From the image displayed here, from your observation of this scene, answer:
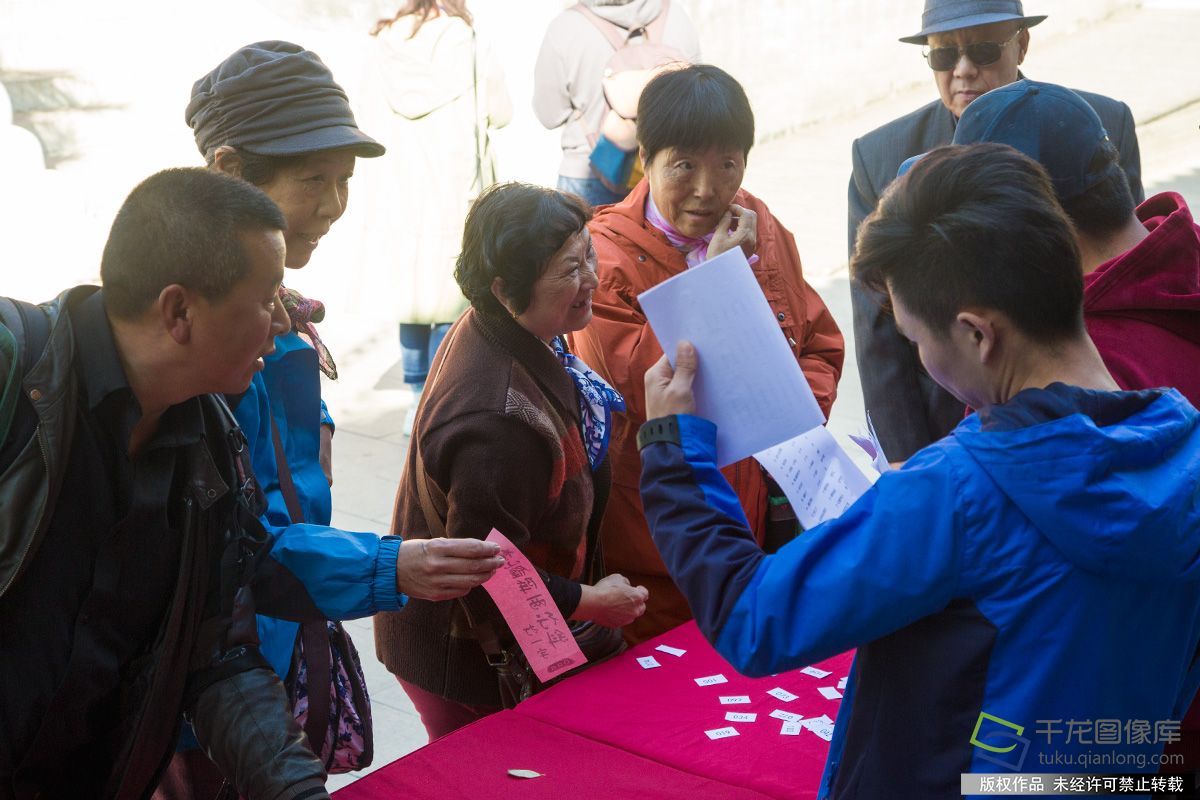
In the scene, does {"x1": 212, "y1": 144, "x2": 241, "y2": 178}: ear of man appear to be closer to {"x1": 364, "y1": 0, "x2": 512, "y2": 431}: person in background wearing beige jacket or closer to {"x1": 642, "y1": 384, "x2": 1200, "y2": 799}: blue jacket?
{"x1": 642, "y1": 384, "x2": 1200, "y2": 799}: blue jacket

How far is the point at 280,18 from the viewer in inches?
313

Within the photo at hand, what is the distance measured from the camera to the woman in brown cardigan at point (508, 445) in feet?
7.40

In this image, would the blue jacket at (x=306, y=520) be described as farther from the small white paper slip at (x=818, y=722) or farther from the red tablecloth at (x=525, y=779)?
the small white paper slip at (x=818, y=722)

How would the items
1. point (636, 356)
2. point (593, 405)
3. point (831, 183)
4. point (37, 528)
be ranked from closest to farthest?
point (37, 528), point (593, 405), point (636, 356), point (831, 183)

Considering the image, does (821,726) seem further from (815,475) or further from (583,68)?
(583,68)

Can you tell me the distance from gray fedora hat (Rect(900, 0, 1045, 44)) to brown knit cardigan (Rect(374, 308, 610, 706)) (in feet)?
5.18

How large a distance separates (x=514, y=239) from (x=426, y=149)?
3.16 m

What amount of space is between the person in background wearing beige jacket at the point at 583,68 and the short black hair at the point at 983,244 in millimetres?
3548

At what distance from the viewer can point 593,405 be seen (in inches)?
98.8

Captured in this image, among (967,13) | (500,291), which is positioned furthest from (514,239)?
(967,13)

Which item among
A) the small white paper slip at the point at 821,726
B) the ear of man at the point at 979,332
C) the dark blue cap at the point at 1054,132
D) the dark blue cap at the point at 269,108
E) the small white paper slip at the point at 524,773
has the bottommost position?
the small white paper slip at the point at 821,726

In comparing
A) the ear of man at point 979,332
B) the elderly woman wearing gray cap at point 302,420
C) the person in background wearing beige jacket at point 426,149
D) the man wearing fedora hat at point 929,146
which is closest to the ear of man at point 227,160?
the elderly woman wearing gray cap at point 302,420

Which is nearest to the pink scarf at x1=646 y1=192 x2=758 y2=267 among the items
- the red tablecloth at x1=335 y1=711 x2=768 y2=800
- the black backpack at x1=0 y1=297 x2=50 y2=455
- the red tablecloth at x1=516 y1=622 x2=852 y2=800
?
the red tablecloth at x1=516 y1=622 x2=852 y2=800

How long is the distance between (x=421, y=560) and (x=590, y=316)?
777mm
